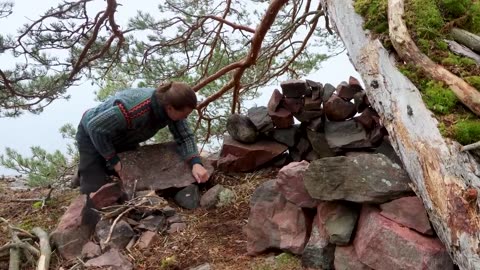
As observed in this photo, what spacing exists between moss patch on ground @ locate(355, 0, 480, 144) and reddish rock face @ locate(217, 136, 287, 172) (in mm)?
1742

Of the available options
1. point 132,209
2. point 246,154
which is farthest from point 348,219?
point 246,154

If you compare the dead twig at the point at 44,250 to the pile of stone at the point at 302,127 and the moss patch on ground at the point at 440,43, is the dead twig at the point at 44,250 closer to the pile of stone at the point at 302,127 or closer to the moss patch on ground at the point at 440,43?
the pile of stone at the point at 302,127

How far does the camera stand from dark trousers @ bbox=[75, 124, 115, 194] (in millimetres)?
4324

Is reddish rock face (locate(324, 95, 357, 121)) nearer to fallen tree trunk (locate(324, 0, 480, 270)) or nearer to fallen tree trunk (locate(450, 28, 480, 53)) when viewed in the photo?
fallen tree trunk (locate(324, 0, 480, 270))

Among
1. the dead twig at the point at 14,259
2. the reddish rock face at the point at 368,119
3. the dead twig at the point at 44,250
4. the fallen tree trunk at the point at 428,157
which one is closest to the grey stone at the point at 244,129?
the reddish rock face at the point at 368,119

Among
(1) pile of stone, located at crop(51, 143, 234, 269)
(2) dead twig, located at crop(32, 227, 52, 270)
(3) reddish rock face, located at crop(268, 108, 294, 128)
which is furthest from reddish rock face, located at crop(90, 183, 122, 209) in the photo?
(3) reddish rock face, located at crop(268, 108, 294, 128)

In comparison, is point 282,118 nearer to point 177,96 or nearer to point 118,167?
point 177,96

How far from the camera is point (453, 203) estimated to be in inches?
82.3

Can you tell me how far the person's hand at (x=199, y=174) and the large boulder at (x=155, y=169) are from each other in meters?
0.05

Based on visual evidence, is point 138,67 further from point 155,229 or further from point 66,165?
point 155,229

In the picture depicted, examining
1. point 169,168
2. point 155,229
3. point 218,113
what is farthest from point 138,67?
point 155,229

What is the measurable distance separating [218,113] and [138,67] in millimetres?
1302

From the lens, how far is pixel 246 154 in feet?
15.5

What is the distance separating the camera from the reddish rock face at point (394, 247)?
238cm
